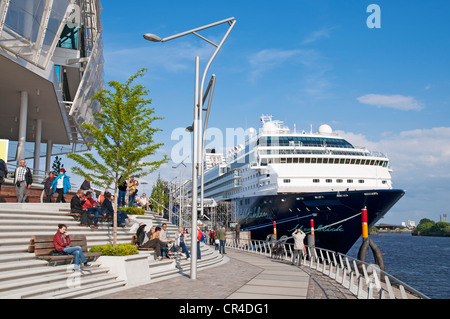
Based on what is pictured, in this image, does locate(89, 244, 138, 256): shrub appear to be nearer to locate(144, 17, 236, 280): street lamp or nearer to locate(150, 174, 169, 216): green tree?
locate(144, 17, 236, 280): street lamp

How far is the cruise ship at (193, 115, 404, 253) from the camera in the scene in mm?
28312

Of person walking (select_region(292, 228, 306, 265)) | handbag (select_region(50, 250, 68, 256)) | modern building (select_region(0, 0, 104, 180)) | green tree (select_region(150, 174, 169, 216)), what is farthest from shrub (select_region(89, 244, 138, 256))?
green tree (select_region(150, 174, 169, 216))

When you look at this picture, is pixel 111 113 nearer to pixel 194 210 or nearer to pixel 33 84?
pixel 194 210

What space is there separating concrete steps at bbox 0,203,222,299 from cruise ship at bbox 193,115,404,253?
1610cm

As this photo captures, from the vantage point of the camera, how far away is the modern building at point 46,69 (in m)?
18.9

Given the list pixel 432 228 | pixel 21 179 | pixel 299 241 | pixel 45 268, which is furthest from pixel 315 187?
pixel 432 228

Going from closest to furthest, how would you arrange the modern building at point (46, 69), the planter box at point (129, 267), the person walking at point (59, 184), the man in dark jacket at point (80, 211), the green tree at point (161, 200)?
the planter box at point (129, 267) < the man in dark jacket at point (80, 211) < the person walking at point (59, 184) < the modern building at point (46, 69) < the green tree at point (161, 200)

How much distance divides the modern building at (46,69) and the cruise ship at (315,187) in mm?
15806

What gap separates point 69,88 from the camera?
36.5 meters

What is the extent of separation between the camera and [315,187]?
31.7 metres

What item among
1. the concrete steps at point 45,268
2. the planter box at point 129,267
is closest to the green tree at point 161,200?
the concrete steps at point 45,268

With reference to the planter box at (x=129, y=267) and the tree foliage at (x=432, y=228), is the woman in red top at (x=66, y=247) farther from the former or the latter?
the tree foliage at (x=432, y=228)

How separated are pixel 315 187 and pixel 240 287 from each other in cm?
2222

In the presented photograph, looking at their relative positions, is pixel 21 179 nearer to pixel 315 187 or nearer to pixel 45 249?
pixel 45 249
